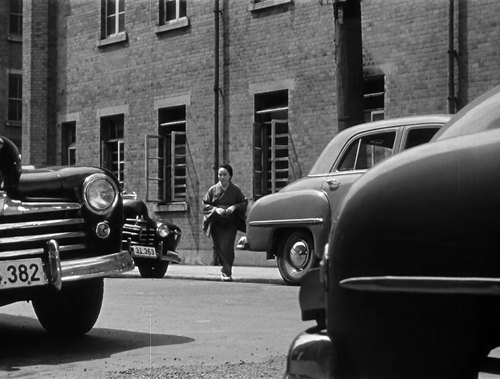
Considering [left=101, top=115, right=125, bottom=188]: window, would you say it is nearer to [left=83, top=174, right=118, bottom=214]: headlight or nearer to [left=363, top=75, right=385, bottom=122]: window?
[left=363, top=75, right=385, bottom=122]: window

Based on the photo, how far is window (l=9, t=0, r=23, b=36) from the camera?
102 feet

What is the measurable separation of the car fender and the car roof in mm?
360

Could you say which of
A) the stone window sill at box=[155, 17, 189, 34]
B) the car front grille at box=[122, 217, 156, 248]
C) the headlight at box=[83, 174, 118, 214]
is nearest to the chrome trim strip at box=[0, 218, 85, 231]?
the headlight at box=[83, 174, 118, 214]

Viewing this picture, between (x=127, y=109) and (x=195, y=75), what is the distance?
7.43 ft

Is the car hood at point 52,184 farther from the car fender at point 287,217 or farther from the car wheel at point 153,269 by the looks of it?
the car wheel at point 153,269

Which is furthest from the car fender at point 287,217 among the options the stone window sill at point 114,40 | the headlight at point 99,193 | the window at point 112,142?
the window at point 112,142

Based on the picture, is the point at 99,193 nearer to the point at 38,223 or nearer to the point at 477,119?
the point at 38,223

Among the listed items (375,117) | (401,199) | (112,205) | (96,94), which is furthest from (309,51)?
(401,199)

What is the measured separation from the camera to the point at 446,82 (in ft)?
50.8

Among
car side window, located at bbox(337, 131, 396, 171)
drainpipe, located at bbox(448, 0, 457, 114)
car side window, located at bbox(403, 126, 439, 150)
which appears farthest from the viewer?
drainpipe, located at bbox(448, 0, 457, 114)

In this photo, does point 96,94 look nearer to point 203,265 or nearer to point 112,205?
point 203,265

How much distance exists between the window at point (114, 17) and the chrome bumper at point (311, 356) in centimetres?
2035

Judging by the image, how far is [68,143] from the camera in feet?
79.3

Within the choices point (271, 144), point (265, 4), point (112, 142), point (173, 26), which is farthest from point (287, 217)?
point (112, 142)
